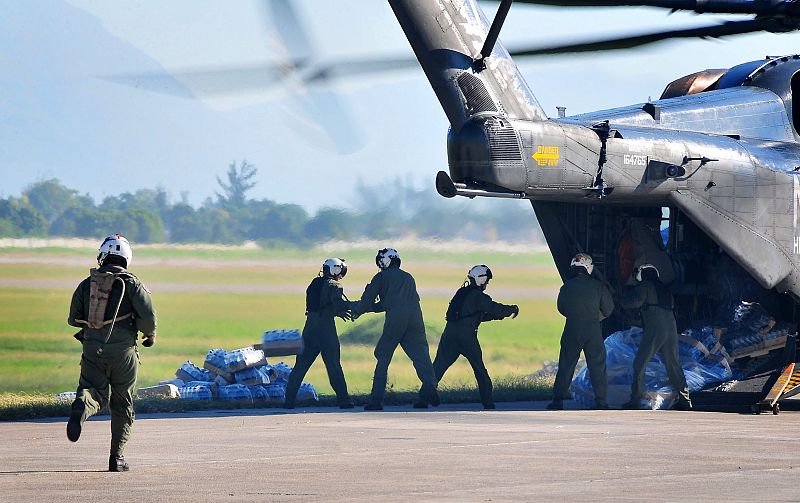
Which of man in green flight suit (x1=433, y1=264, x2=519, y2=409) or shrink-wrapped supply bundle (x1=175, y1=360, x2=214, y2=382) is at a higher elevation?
man in green flight suit (x1=433, y1=264, x2=519, y2=409)

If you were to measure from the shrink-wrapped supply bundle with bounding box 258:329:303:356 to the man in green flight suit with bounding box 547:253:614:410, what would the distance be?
3.78 meters

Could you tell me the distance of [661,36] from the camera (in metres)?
13.8

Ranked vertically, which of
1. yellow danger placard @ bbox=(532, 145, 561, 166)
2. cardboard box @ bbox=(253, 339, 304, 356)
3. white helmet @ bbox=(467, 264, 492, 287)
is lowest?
cardboard box @ bbox=(253, 339, 304, 356)

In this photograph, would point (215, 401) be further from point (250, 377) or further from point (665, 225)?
point (665, 225)

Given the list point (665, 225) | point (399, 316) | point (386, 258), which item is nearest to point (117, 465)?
point (399, 316)

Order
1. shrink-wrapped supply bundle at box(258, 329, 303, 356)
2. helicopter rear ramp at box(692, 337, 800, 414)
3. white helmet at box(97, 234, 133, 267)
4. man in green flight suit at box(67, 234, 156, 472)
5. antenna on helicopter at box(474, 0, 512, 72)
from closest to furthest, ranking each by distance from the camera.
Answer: man in green flight suit at box(67, 234, 156, 472) → white helmet at box(97, 234, 133, 267) → antenna on helicopter at box(474, 0, 512, 72) → helicopter rear ramp at box(692, 337, 800, 414) → shrink-wrapped supply bundle at box(258, 329, 303, 356)

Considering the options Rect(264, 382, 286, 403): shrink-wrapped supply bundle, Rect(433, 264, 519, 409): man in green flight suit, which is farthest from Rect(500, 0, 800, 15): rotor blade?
Rect(264, 382, 286, 403): shrink-wrapped supply bundle

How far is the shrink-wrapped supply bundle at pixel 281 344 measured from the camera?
57.6 feet

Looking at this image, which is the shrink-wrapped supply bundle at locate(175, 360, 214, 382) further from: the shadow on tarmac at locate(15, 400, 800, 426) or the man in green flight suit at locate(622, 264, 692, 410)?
the man in green flight suit at locate(622, 264, 692, 410)

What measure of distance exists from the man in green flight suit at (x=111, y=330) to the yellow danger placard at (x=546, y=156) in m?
5.54

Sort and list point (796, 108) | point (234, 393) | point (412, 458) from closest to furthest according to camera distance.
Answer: point (412, 458)
point (234, 393)
point (796, 108)

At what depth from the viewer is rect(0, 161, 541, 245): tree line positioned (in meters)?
22.0

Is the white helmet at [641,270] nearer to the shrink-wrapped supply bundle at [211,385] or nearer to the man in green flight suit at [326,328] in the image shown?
the man in green flight suit at [326,328]

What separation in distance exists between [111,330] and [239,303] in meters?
14.8
